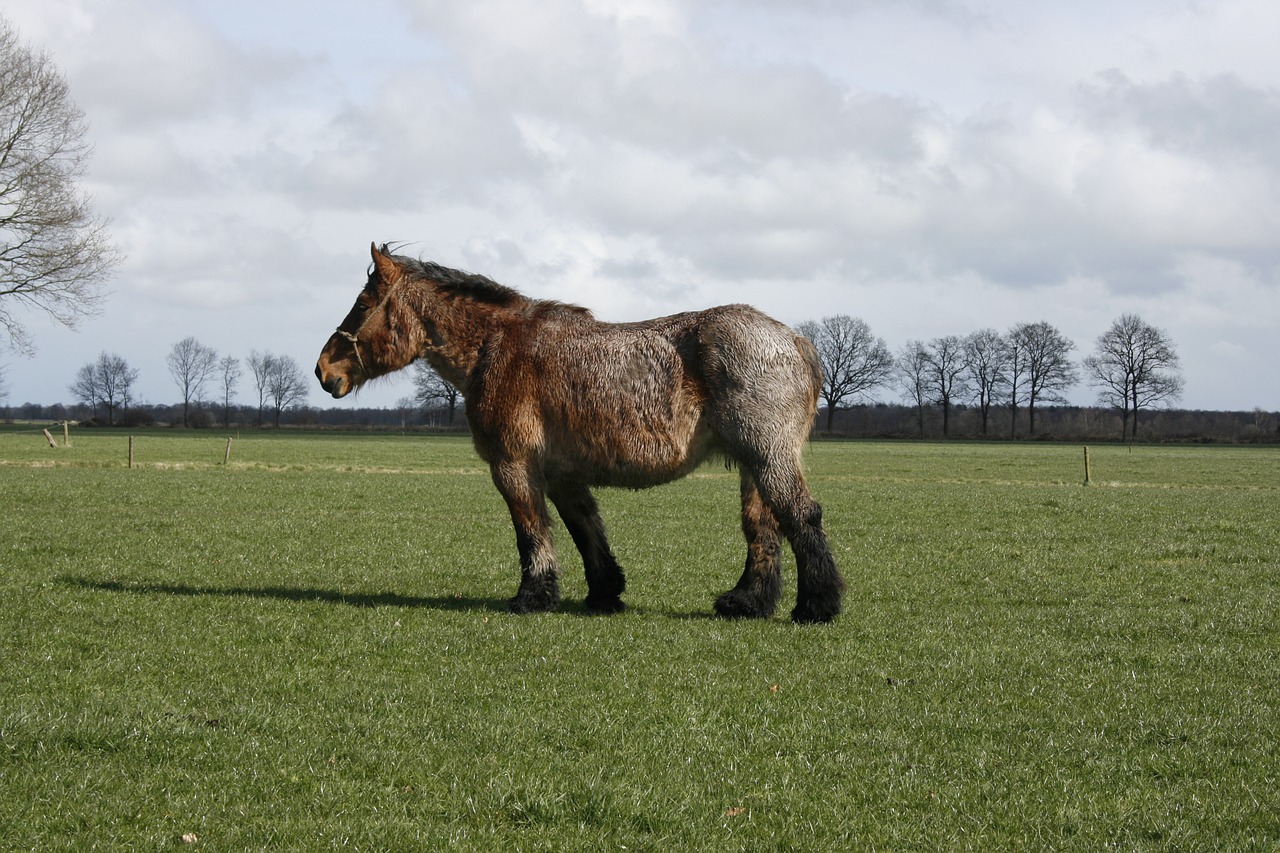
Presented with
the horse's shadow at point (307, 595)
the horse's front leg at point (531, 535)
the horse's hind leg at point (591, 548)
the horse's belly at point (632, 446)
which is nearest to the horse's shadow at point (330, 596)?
the horse's shadow at point (307, 595)

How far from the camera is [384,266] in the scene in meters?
11.2

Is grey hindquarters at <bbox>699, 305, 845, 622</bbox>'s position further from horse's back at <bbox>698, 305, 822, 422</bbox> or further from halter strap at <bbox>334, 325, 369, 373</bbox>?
halter strap at <bbox>334, 325, 369, 373</bbox>

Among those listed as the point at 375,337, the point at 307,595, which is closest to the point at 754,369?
the point at 375,337

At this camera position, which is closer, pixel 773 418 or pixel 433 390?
pixel 773 418

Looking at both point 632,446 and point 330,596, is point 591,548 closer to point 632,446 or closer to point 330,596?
point 632,446

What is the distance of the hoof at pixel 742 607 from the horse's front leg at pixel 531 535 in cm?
163

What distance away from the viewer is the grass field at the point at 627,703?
536 centimetres

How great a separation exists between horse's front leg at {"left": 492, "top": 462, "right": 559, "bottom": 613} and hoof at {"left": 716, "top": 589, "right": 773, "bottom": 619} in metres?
1.63

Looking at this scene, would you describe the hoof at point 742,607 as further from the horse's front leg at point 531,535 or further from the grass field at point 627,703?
the horse's front leg at point 531,535

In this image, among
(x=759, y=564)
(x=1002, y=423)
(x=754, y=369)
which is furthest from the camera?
(x=1002, y=423)

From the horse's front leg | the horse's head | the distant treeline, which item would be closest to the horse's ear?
the horse's head

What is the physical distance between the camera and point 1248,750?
658cm

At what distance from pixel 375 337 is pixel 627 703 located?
5369 mm

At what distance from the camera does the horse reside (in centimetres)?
1002
